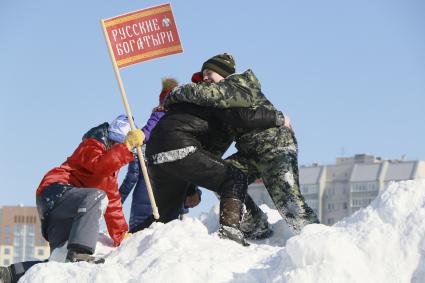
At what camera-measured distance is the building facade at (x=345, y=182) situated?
146 m

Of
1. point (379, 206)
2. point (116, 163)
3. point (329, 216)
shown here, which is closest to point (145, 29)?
point (116, 163)

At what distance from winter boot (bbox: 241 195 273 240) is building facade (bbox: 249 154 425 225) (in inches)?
5290

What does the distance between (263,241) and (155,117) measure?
5.87 ft

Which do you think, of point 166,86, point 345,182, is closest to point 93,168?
point 166,86

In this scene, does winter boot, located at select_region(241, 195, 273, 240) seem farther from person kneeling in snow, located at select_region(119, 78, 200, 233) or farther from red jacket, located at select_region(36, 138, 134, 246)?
red jacket, located at select_region(36, 138, 134, 246)

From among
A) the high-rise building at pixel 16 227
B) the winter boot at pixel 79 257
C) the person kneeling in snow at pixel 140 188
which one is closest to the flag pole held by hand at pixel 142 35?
the person kneeling in snow at pixel 140 188

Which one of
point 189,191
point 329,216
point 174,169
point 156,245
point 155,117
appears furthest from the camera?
point 329,216

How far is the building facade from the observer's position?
14650 centimetres

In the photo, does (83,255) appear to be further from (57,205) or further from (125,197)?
(125,197)

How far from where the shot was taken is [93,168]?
25.5 feet

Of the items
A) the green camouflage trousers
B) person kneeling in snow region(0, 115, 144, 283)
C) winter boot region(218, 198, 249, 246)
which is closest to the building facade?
the green camouflage trousers

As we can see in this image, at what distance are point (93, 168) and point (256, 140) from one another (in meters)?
1.20

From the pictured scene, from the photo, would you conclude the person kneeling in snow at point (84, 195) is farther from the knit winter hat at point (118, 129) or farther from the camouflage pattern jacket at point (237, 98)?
the camouflage pattern jacket at point (237, 98)

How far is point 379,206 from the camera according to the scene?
19.8 feet
